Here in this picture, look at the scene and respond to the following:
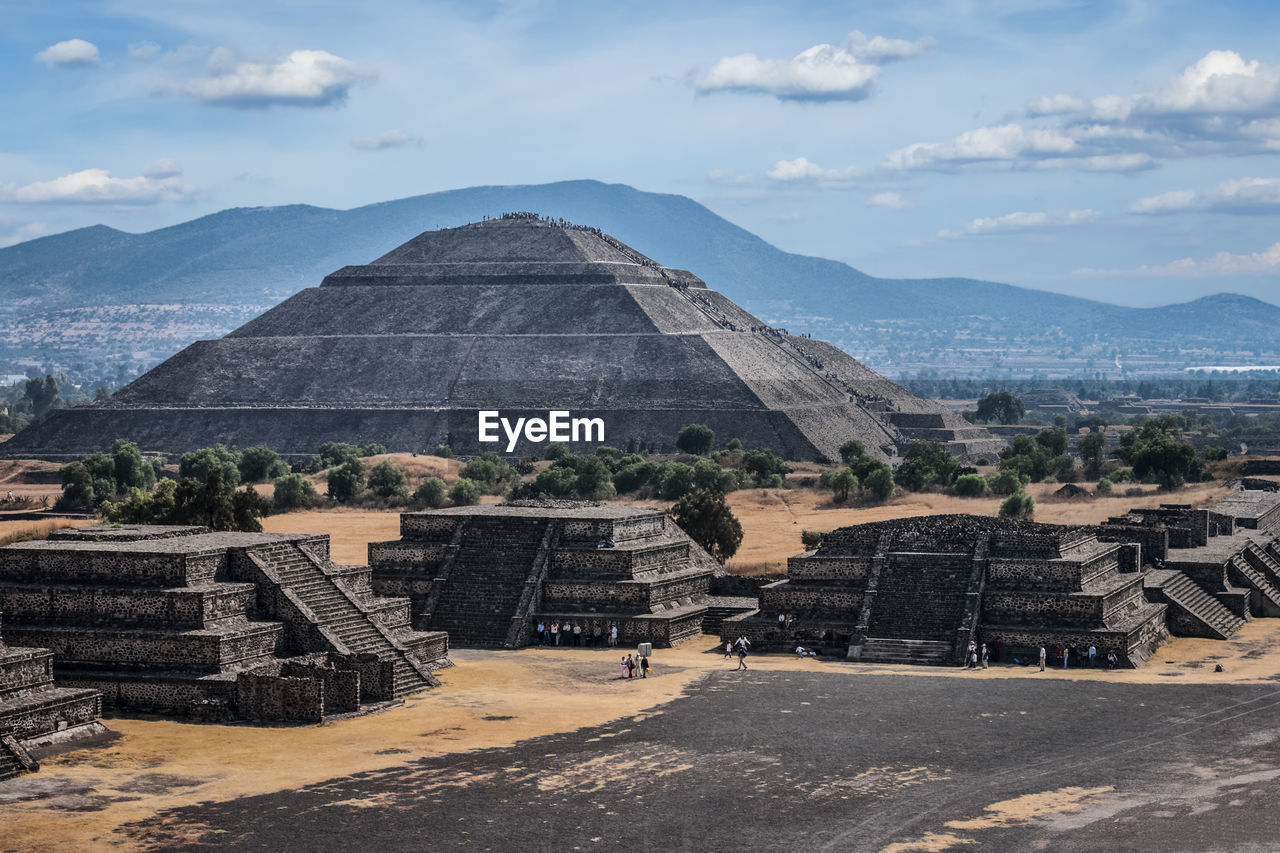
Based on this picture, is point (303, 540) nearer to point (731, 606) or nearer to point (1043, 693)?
point (731, 606)

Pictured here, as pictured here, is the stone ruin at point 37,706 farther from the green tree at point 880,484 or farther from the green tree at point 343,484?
the green tree at point 880,484

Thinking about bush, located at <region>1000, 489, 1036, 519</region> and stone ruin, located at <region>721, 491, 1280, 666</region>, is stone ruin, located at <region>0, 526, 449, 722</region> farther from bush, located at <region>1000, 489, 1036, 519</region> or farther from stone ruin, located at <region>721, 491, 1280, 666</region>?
bush, located at <region>1000, 489, 1036, 519</region>

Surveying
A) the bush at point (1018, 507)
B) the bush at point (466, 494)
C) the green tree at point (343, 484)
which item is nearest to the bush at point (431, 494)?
the bush at point (466, 494)

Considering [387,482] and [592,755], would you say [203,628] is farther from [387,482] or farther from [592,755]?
[387,482]

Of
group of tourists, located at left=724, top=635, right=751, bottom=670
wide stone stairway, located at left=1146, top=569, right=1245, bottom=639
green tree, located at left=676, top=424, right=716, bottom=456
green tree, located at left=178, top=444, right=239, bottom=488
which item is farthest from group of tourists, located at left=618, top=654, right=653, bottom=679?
green tree, located at left=676, top=424, right=716, bottom=456

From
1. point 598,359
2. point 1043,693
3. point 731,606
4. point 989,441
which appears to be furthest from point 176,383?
point 1043,693
